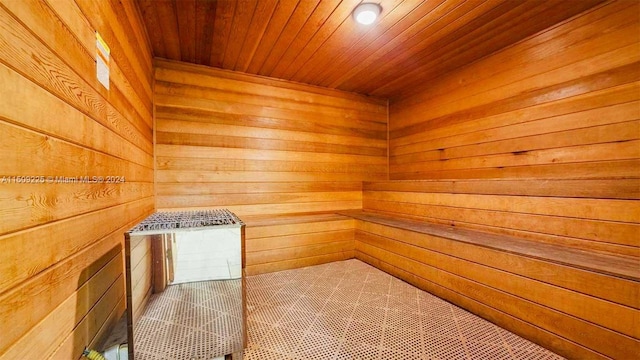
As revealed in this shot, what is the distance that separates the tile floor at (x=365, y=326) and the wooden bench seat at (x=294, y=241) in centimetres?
32

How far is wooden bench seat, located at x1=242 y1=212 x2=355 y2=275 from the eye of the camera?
2.53 m

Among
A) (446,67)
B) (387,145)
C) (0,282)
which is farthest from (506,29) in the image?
(0,282)

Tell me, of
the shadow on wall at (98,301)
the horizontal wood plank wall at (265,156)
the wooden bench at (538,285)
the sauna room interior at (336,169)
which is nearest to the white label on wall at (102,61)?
the sauna room interior at (336,169)

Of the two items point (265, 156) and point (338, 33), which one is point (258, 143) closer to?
point (265, 156)

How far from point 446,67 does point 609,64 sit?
4.13ft

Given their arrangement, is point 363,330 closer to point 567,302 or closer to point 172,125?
point 567,302

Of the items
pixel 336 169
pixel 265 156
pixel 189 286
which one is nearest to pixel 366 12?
pixel 265 156

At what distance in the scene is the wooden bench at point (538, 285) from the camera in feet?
3.95

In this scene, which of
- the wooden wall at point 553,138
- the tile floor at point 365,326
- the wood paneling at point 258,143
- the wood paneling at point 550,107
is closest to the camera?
the tile floor at point 365,326

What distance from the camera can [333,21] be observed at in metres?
2.02

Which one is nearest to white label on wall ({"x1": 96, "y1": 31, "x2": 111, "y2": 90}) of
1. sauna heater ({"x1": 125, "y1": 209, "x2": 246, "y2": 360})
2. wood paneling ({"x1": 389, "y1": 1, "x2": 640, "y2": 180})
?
sauna heater ({"x1": 125, "y1": 209, "x2": 246, "y2": 360})

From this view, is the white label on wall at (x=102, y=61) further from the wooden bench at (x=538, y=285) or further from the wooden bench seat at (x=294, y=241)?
the wooden bench at (x=538, y=285)

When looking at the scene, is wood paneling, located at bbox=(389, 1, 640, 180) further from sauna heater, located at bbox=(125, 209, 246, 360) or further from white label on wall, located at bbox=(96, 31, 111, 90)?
white label on wall, located at bbox=(96, 31, 111, 90)

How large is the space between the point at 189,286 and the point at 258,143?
71.0 inches
